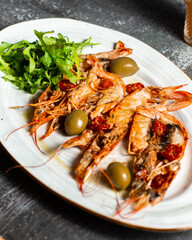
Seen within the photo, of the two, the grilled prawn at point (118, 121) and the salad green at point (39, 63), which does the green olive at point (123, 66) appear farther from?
the salad green at point (39, 63)

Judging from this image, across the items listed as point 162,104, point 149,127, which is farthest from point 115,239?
point 162,104

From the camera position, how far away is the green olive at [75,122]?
3.43 meters

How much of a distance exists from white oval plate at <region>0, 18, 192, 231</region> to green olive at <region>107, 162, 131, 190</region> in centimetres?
12

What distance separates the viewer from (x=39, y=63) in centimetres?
390

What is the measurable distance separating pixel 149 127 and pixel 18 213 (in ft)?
5.31

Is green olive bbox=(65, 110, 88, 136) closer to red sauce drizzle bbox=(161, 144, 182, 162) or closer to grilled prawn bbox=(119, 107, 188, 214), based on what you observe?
Answer: grilled prawn bbox=(119, 107, 188, 214)

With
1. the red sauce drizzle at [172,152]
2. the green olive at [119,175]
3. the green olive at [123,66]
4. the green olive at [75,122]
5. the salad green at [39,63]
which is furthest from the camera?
the green olive at [123,66]

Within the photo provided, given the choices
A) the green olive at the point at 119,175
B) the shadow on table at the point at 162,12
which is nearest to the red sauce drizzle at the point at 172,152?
the green olive at the point at 119,175

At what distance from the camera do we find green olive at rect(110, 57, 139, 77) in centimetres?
421

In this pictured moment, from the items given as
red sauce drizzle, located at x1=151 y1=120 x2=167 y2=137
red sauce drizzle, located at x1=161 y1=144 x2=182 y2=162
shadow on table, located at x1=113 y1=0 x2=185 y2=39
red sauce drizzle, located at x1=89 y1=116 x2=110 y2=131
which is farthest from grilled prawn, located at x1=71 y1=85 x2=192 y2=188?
shadow on table, located at x1=113 y1=0 x2=185 y2=39

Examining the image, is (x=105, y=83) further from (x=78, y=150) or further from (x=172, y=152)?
(x=172, y=152)

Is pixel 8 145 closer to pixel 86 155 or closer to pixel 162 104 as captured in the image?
pixel 86 155

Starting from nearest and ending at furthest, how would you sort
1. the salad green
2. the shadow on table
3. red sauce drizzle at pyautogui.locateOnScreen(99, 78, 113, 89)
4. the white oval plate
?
the white oval plate → the salad green → red sauce drizzle at pyautogui.locateOnScreen(99, 78, 113, 89) → the shadow on table

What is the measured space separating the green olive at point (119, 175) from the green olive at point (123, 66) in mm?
1527
